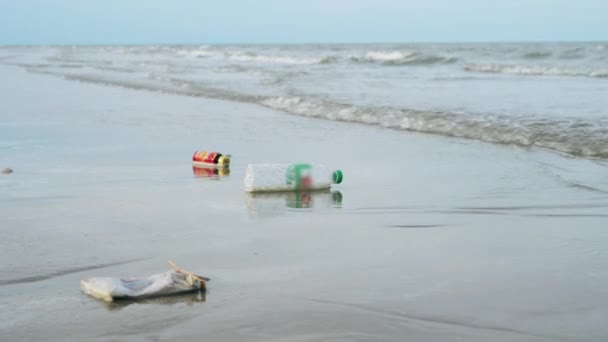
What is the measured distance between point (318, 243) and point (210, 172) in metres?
2.99

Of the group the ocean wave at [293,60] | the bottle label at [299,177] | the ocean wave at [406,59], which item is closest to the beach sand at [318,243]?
the bottle label at [299,177]

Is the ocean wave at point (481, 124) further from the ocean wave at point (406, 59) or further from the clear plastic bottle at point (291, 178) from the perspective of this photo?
the ocean wave at point (406, 59)

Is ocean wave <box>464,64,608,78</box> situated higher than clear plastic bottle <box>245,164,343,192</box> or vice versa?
ocean wave <box>464,64,608,78</box>

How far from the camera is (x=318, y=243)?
4977mm

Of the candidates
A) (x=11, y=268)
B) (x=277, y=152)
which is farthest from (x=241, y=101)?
(x=11, y=268)

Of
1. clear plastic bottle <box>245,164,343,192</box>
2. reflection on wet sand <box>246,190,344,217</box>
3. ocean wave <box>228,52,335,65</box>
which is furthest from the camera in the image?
ocean wave <box>228,52,335,65</box>

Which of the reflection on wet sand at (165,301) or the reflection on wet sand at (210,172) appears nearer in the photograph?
the reflection on wet sand at (165,301)

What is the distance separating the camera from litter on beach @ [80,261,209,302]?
3.84 metres

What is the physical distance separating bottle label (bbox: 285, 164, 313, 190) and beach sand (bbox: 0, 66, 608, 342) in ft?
0.99

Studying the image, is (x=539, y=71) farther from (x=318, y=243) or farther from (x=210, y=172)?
(x=318, y=243)

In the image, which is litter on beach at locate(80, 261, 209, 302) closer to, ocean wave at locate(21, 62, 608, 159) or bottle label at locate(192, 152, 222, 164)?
bottle label at locate(192, 152, 222, 164)

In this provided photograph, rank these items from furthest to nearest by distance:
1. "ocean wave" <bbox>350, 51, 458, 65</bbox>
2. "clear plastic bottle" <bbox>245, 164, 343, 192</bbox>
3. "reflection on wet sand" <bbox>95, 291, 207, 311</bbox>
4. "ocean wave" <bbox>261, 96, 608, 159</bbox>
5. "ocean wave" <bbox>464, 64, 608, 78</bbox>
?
"ocean wave" <bbox>350, 51, 458, 65</bbox> → "ocean wave" <bbox>464, 64, 608, 78</bbox> → "ocean wave" <bbox>261, 96, 608, 159</bbox> → "clear plastic bottle" <bbox>245, 164, 343, 192</bbox> → "reflection on wet sand" <bbox>95, 291, 207, 311</bbox>

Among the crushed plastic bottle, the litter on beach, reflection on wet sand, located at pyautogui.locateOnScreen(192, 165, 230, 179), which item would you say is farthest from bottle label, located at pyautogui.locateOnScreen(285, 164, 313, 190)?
the litter on beach

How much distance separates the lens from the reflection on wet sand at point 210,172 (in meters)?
7.60
